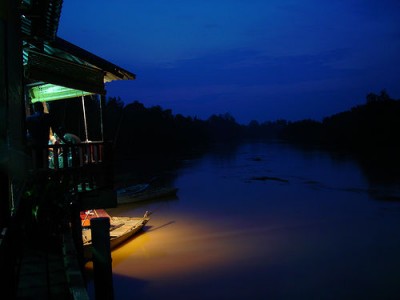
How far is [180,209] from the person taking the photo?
2431 cm

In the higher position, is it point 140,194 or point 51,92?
point 51,92

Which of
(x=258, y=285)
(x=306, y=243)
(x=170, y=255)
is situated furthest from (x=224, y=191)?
(x=258, y=285)

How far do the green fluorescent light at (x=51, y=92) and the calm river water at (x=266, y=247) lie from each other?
6.08m

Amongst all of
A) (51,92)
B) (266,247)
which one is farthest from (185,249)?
(51,92)

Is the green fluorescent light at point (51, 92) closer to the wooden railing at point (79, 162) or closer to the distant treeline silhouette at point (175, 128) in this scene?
the wooden railing at point (79, 162)

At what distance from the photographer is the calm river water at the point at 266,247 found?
12.1 meters

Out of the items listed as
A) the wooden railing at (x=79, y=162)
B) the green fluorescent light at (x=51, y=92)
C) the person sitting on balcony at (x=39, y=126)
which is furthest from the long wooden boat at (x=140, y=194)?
the person sitting on balcony at (x=39, y=126)

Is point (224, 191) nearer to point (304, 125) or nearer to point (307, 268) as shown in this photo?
point (307, 268)

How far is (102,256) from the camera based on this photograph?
5.04m

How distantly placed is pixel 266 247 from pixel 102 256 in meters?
12.2

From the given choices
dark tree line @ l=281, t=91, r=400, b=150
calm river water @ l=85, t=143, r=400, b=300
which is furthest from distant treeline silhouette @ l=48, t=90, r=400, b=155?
calm river water @ l=85, t=143, r=400, b=300

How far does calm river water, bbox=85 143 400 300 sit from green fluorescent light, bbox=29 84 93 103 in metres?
6.08

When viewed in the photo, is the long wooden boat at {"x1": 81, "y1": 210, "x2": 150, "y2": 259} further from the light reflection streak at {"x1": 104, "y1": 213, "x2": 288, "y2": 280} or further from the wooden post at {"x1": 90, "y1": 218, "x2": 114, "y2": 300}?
the wooden post at {"x1": 90, "y1": 218, "x2": 114, "y2": 300}

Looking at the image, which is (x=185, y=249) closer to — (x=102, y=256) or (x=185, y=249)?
(x=185, y=249)
